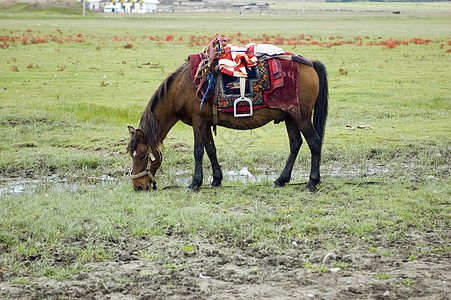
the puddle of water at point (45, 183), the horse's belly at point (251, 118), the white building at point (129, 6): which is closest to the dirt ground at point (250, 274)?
the horse's belly at point (251, 118)

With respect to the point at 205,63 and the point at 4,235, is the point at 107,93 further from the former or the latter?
the point at 4,235

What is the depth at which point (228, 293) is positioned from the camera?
511cm

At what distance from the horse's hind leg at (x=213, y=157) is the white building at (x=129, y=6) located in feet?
332

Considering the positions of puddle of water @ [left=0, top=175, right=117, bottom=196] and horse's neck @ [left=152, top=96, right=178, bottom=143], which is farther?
puddle of water @ [left=0, top=175, right=117, bottom=196]

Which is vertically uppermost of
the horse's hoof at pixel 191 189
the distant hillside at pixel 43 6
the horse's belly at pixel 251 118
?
the distant hillside at pixel 43 6

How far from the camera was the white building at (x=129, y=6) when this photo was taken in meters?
106

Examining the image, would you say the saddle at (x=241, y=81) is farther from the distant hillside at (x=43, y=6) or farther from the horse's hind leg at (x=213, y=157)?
the distant hillside at (x=43, y=6)

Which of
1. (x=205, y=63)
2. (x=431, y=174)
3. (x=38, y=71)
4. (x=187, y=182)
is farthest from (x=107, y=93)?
(x=431, y=174)

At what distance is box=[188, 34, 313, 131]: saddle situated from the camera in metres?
8.29

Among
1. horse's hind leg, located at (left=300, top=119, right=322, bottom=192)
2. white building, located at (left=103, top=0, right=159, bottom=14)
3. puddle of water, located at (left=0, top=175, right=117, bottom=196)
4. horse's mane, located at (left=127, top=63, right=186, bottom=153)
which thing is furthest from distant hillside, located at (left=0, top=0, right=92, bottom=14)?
horse's hind leg, located at (left=300, top=119, right=322, bottom=192)

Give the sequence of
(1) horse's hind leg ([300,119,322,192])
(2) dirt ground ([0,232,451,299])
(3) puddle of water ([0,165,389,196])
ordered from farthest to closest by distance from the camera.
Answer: (3) puddle of water ([0,165,389,196]), (1) horse's hind leg ([300,119,322,192]), (2) dirt ground ([0,232,451,299])

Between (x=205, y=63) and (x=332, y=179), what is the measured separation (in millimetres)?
3057

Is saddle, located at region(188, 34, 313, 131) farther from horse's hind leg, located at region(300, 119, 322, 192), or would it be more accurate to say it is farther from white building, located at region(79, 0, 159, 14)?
white building, located at region(79, 0, 159, 14)

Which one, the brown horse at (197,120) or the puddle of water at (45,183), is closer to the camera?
the brown horse at (197,120)
